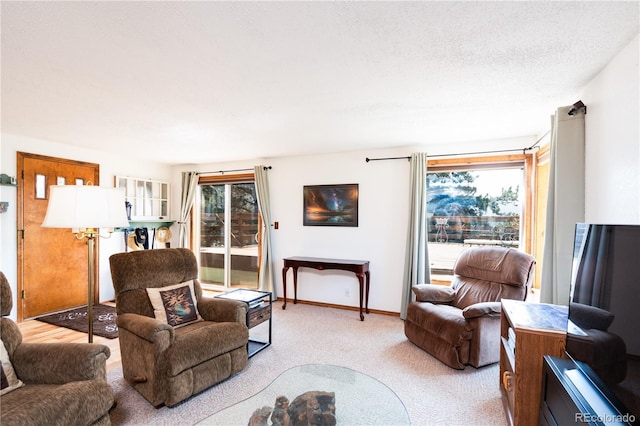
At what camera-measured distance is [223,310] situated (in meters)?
2.69

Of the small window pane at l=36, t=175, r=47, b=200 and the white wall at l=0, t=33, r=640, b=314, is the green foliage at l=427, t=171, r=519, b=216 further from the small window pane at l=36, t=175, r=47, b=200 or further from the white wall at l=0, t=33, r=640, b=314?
the small window pane at l=36, t=175, r=47, b=200

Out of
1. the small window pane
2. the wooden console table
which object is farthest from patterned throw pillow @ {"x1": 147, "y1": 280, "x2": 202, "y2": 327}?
the small window pane

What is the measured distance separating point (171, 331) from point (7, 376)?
81 centimetres

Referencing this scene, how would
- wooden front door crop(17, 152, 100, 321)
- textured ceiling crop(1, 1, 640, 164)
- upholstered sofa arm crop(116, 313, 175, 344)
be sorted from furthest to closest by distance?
wooden front door crop(17, 152, 100, 321)
upholstered sofa arm crop(116, 313, 175, 344)
textured ceiling crop(1, 1, 640, 164)

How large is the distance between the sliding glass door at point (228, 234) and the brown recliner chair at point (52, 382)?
140 inches

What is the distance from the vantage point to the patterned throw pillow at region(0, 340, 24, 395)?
1562 mm

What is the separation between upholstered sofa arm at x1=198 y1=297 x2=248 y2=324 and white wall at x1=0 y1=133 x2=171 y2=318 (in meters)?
2.69

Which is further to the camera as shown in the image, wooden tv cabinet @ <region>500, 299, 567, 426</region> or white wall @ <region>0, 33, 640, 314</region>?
white wall @ <region>0, 33, 640, 314</region>

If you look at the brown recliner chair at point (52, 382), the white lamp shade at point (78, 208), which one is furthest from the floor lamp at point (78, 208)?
the brown recliner chair at point (52, 382)

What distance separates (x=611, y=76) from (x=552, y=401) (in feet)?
6.15

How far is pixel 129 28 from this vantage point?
1573 millimetres

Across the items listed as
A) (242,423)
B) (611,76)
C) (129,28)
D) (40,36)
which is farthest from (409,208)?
(40,36)

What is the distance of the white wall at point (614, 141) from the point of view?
63.4 inches

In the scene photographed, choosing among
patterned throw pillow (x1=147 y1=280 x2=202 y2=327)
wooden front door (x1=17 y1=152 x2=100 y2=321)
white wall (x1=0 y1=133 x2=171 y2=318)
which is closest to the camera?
patterned throw pillow (x1=147 y1=280 x2=202 y2=327)
